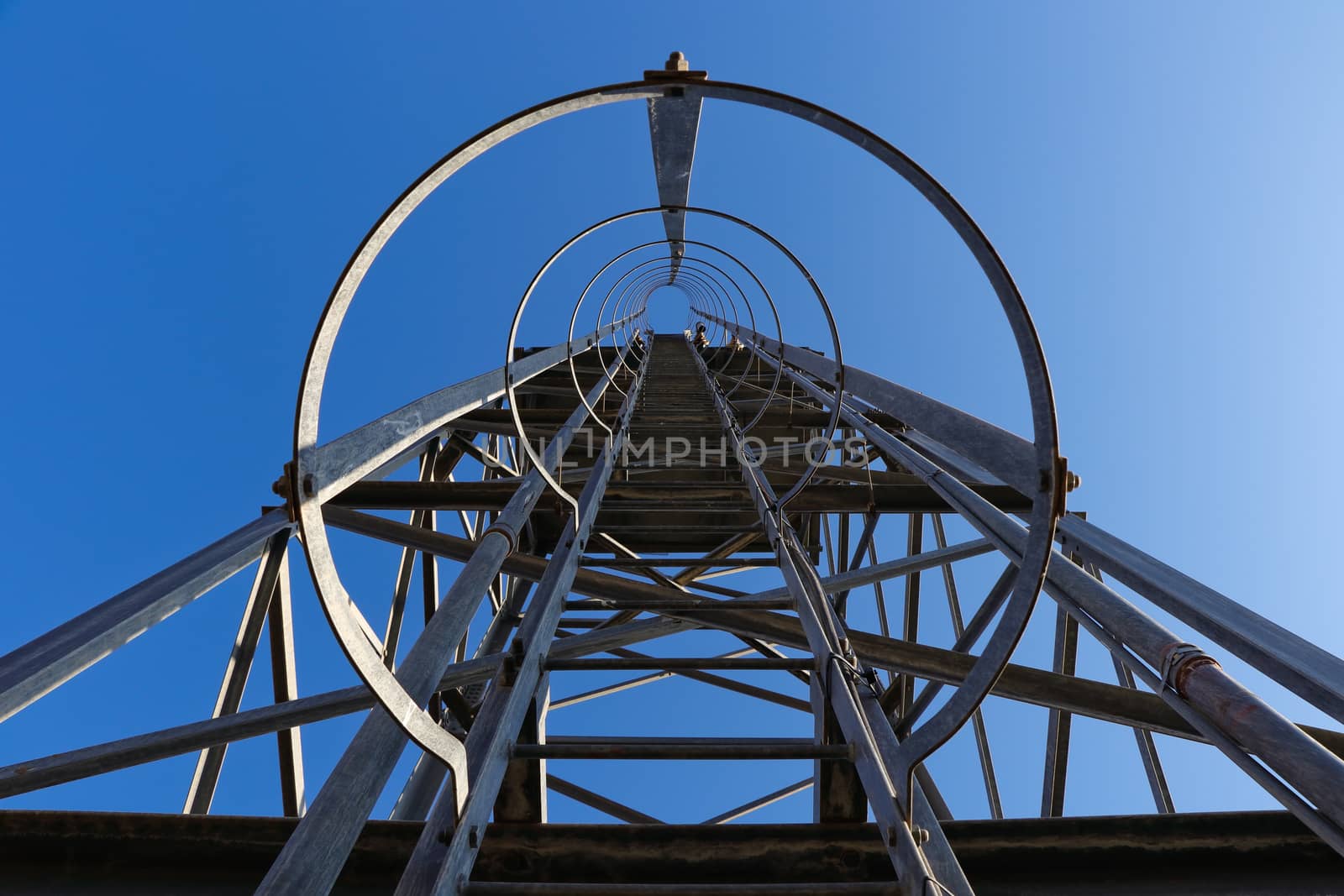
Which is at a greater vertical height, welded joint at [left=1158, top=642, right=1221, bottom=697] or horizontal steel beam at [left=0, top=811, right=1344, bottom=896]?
welded joint at [left=1158, top=642, right=1221, bottom=697]

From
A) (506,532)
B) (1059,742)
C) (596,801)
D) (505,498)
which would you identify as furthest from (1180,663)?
(596,801)

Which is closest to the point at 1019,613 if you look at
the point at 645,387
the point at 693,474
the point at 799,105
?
the point at 799,105

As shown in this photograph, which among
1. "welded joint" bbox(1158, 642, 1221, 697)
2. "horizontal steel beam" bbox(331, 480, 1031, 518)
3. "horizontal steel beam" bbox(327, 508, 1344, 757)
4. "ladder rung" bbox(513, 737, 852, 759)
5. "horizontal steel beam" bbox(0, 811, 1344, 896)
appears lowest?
"horizontal steel beam" bbox(0, 811, 1344, 896)

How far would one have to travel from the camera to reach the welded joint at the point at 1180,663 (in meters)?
1.87

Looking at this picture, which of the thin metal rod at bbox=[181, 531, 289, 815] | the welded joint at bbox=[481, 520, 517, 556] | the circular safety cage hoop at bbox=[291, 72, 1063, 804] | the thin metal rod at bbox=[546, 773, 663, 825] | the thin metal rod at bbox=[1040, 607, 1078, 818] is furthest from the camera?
the thin metal rod at bbox=[546, 773, 663, 825]

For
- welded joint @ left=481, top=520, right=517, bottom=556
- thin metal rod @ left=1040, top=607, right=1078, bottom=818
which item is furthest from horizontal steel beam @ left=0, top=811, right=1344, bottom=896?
thin metal rod @ left=1040, top=607, right=1078, bottom=818

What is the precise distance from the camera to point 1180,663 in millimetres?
1900

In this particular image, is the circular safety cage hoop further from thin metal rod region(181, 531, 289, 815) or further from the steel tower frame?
thin metal rod region(181, 531, 289, 815)

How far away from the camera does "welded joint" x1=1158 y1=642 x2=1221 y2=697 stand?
1.87 meters

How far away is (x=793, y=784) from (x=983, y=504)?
15.4 feet

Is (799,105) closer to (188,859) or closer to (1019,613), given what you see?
(1019,613)

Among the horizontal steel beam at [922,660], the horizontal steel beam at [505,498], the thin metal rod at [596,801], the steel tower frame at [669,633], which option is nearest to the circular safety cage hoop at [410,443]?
the steel tower frame at [669,633]

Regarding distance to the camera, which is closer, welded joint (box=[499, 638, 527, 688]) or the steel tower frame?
the steel tower frame

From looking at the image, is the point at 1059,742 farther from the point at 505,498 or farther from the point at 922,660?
the point at 505,498
